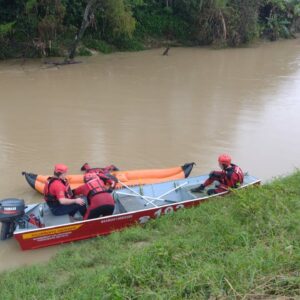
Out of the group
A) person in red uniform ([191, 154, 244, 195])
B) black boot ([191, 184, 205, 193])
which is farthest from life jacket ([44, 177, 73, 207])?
person in red uniform ([191, 154, 244, 195])

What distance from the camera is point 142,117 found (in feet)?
45.2

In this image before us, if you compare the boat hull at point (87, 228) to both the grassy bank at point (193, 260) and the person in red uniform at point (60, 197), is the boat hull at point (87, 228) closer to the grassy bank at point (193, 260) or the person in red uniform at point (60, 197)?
the grassy bank at point (193, 260)

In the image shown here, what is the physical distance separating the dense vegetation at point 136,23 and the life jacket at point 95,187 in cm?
1620

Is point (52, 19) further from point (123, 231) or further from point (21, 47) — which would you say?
point (123, 231)

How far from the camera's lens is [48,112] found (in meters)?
14.2

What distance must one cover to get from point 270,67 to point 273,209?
17.6 m

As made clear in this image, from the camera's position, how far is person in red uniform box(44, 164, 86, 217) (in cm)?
707

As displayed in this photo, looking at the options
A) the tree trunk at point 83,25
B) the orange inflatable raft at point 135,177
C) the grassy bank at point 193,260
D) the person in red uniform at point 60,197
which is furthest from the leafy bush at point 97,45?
the grassy bank at point 193,260

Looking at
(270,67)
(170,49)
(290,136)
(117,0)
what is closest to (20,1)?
(117,0)

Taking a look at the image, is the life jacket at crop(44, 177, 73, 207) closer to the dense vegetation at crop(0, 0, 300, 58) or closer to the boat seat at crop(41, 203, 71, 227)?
the boat seat at crop(41, 203, 71, 227)

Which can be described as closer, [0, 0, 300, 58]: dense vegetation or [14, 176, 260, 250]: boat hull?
[14, 176, 260, 250]: boat hull

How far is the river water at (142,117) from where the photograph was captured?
10586 mm

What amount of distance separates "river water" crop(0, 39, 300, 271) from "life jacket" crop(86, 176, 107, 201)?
1.04 metres

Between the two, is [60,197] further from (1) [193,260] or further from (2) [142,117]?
(2) [142,117]
